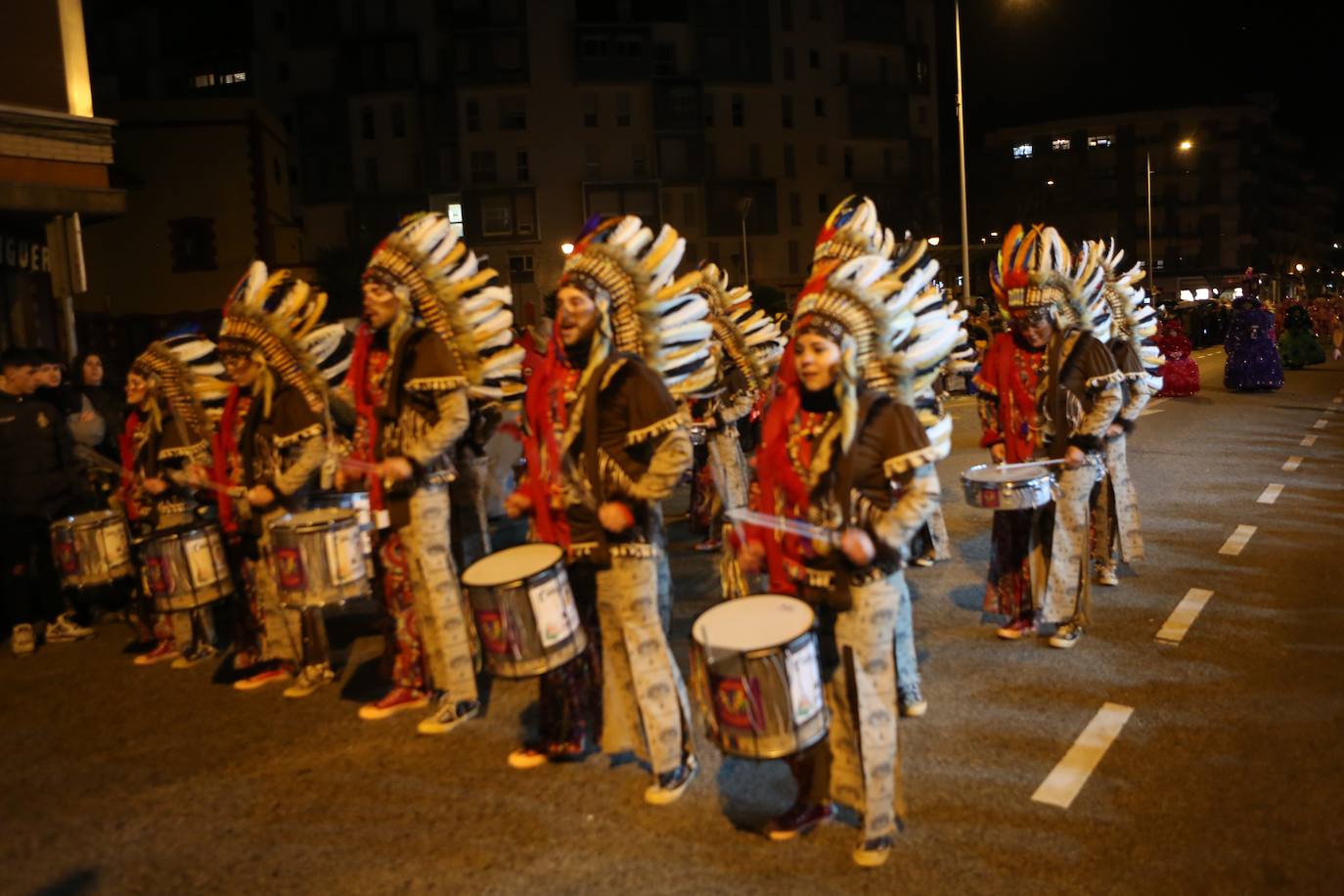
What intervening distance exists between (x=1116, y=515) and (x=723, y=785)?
4327 millimetres

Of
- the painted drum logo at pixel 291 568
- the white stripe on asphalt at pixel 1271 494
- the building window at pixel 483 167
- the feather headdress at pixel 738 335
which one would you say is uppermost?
the building window at pixel 483 167

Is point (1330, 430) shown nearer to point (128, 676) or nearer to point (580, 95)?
point (128, 676)

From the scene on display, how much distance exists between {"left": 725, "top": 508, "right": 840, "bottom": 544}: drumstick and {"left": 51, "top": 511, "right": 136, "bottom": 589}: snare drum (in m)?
4.75

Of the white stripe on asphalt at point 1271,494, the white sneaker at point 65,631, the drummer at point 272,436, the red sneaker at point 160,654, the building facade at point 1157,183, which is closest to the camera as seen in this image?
the drummer at point 272,436

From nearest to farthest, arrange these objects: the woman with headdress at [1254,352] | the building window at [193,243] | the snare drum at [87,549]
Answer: the snare drum at [87,549], the woman with headdress at [1254,352], the building window at [193,243]

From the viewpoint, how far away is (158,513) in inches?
282

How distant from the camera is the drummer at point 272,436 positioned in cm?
613

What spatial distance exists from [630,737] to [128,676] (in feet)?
13.2

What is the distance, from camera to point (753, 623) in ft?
13.0

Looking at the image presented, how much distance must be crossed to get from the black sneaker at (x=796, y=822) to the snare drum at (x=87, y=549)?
16.3ft

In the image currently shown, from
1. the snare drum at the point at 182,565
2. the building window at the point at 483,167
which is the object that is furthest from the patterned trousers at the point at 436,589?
the building window at the point at 483,167

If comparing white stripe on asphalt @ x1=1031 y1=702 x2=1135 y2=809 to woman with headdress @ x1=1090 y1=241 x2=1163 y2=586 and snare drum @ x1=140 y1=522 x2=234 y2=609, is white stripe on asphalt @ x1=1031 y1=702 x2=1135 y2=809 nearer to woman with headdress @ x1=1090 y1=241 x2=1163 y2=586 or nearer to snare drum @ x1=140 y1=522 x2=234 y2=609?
woman with headdress @ x1=1090 y1=241 x2=1163 y2=586

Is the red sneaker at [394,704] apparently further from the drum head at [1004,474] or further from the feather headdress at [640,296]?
the drum head at [1004,474]

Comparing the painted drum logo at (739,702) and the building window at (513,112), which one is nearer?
the painted drum logo at (739,702)
